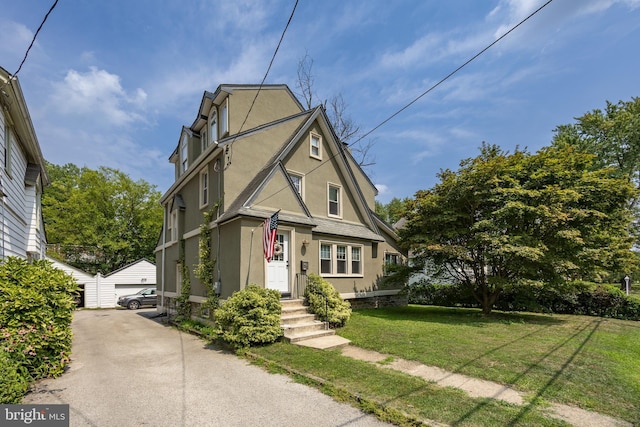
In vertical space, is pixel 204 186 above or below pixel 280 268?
above

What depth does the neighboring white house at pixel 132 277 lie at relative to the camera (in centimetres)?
2714

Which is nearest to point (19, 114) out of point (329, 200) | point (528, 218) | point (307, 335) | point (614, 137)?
point (307, 335)

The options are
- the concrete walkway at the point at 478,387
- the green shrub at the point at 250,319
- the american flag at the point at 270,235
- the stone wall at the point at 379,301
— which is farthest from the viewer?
the stone wall at the point at 379,301

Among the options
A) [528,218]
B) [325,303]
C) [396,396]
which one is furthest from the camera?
[528,218]

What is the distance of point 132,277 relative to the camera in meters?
27.8

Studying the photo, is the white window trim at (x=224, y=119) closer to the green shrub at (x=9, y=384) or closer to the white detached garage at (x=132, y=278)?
the green shrub at (x=9, y=384)

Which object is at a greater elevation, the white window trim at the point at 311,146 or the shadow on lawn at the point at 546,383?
the white window trim at the point at 311,146

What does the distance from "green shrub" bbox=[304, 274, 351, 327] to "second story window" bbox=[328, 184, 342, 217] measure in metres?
4.24

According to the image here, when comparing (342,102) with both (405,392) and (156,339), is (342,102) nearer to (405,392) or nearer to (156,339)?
(156,339)

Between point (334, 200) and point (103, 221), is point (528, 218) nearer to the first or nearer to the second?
point (334, 200)

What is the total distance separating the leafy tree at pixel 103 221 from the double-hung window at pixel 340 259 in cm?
A: 2561

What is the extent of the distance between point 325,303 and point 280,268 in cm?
194

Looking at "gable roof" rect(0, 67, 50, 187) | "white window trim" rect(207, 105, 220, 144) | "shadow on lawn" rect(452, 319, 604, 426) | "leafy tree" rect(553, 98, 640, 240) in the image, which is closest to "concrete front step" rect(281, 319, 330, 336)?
"shadow on lawn" rect(452, 319, 604, 426)

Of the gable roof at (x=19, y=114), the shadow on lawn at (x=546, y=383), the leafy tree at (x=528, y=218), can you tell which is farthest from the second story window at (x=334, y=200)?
the gable roof at (x=19, y=114)
